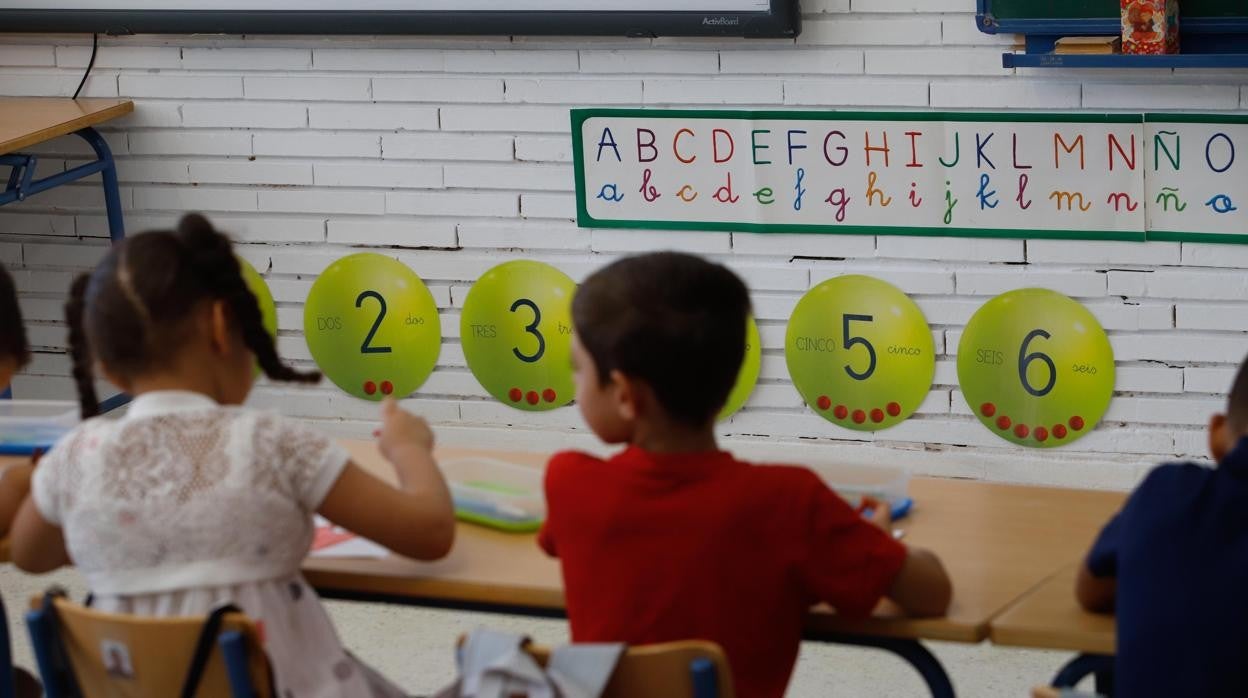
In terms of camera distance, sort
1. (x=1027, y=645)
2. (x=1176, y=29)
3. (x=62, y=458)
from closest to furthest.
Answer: (x=1027, y=645) < (x=62, y=458) < (x=1176, y=29)

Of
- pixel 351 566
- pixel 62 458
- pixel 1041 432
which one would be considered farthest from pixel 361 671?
pixel 1041 432

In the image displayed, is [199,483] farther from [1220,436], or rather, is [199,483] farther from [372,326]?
[372,326]

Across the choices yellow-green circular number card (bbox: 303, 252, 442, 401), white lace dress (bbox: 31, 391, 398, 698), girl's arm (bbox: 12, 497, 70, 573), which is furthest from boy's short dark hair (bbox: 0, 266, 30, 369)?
yellow-green circular number card (bbox: 303, 252, 442, 401)

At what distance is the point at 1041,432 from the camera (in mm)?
3781

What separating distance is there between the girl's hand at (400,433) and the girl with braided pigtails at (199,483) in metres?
0.07

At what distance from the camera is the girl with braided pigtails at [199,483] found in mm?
1817

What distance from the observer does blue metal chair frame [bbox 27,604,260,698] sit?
5.66 ft

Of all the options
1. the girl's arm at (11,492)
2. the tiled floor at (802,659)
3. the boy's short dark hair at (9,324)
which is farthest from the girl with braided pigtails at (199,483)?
the tiled floor at (802,659)

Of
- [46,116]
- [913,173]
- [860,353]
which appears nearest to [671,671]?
[913,173]

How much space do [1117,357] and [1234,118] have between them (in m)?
0.57

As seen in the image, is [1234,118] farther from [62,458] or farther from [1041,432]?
[62,458]

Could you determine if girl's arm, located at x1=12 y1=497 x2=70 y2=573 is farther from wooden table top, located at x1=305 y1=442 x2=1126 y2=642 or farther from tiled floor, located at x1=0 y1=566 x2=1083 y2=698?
tiled floor, located at x1=0 y1=566 x2=1083 y2=698

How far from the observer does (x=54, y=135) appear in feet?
12.6

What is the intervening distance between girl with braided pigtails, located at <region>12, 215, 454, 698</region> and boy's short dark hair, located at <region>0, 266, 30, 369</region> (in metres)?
0.37
